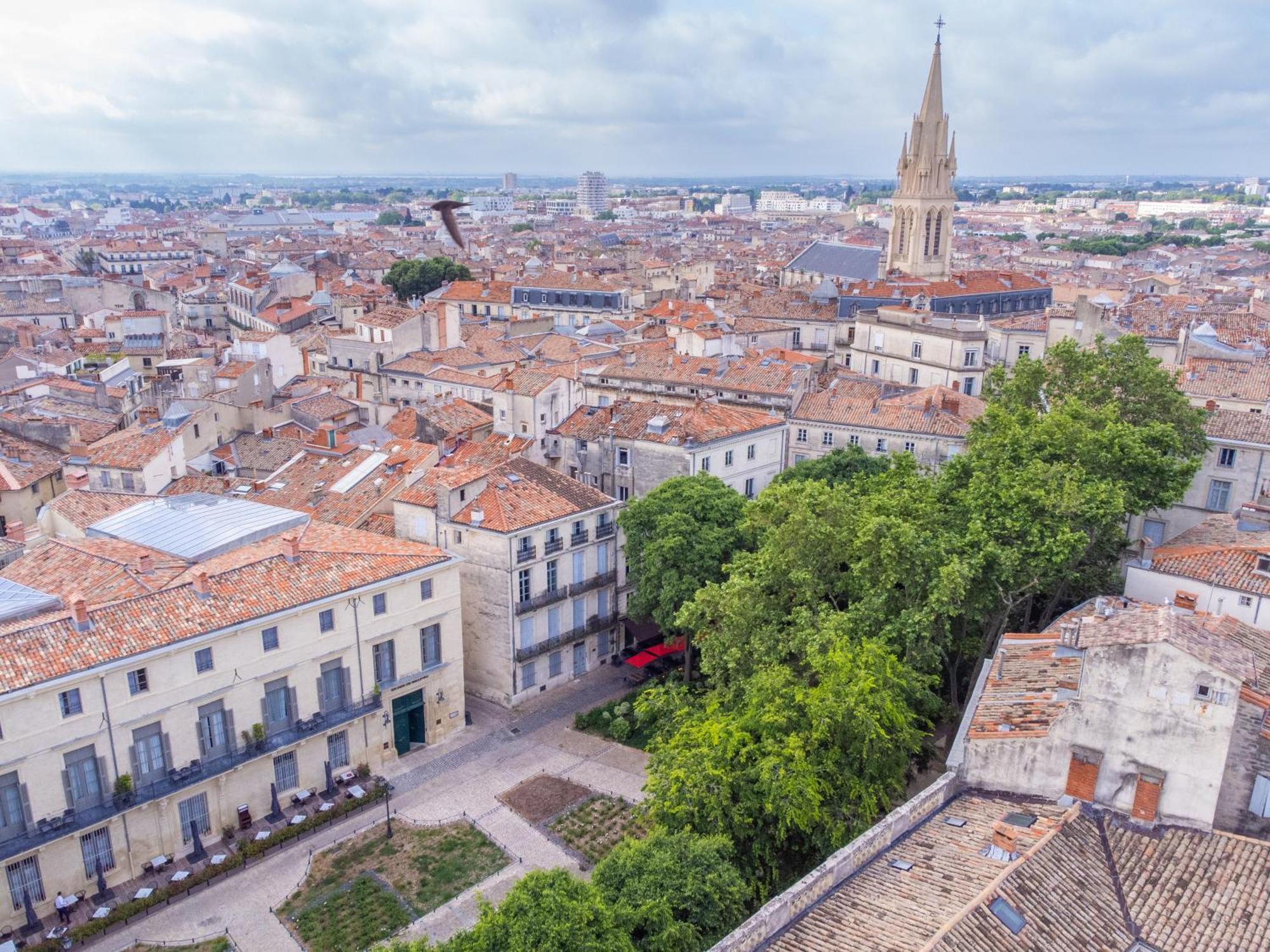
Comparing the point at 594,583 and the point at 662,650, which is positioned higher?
the point at 594,583


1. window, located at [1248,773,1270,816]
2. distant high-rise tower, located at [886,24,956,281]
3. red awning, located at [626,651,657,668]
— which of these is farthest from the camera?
distant high-rise tower, located at [886,24,956,281]

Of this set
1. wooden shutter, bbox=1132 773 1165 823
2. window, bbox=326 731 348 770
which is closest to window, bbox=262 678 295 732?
window, bbox=326 731 348 770

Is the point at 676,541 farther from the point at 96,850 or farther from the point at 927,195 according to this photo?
the point at 927,195

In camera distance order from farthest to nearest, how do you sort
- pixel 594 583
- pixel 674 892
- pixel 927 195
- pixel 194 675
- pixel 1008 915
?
pixel 927 195 → pixel 594 583 → pixel 194 675 → pixel 674 892 → pixel 1008 915

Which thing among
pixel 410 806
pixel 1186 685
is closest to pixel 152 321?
pixel 410 806

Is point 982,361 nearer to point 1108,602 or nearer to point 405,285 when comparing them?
point 1108,602

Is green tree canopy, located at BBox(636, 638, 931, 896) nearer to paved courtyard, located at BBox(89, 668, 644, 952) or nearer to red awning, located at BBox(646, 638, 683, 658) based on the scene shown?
paved courtyard, located at BBox(89, 668, 644, 952)

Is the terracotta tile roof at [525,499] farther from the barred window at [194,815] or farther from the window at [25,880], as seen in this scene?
the window at [25,880]

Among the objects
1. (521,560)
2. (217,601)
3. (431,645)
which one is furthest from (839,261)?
(217,601)
